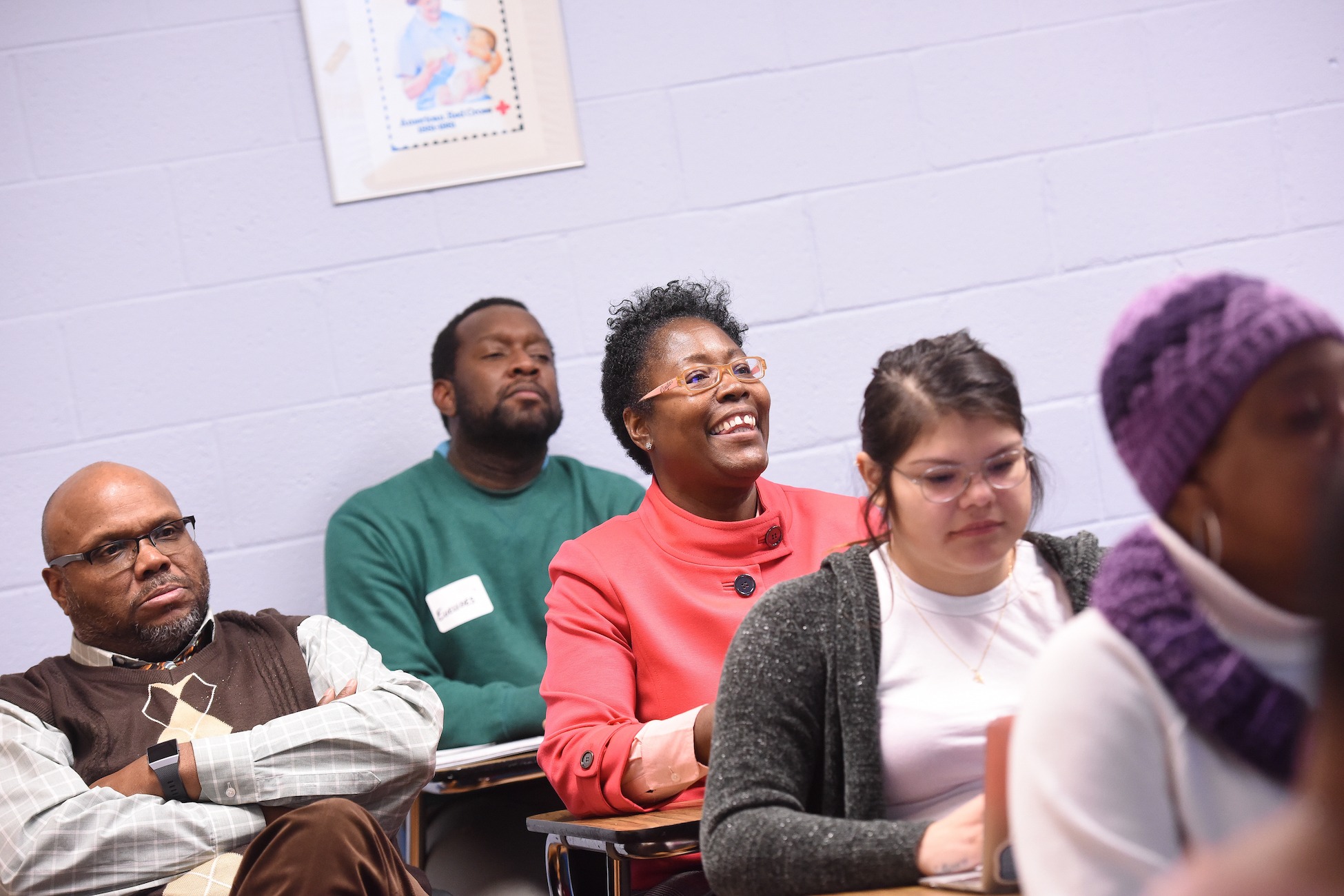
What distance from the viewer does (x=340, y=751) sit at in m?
1.88

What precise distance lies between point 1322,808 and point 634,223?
8.11ft

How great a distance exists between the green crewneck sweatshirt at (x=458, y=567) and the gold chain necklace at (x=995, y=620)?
114 centimetres

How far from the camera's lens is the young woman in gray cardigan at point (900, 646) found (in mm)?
1301

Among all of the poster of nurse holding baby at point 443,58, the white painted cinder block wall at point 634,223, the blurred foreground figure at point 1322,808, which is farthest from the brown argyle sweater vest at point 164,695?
the blurred foreground figure at point 1322,808

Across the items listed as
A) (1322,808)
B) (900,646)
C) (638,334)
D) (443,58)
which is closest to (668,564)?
(638,334)

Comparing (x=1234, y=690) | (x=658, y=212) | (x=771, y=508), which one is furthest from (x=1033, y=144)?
(x=1234, y=690)

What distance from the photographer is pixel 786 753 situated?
1338 mm

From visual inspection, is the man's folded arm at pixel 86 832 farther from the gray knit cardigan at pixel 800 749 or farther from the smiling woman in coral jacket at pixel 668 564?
the gray knit cardigan at pixel 800 749

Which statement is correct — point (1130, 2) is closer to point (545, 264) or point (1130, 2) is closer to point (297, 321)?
point (545, 264)

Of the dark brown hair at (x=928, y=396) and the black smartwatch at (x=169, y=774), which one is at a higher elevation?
the dark brown hair at (x=928, y=396)

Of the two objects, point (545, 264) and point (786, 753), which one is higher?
point (545, 264)

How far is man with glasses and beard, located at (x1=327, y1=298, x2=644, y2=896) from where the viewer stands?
2.38 metres

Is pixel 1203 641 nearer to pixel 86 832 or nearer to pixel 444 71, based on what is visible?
pixel 86 832

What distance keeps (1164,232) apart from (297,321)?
7.14ft
